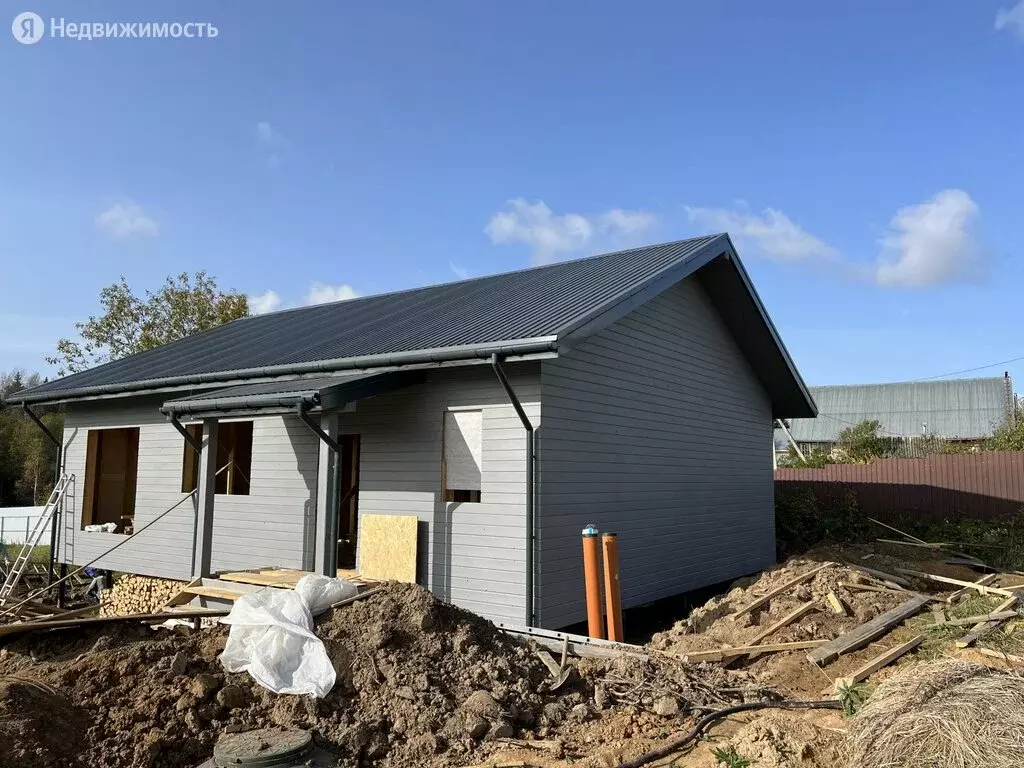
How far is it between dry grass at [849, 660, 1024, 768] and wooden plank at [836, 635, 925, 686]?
1.85 metres

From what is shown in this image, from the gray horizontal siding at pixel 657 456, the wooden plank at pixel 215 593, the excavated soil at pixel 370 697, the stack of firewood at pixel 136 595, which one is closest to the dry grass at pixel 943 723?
the excavated soil at pixel 370 697

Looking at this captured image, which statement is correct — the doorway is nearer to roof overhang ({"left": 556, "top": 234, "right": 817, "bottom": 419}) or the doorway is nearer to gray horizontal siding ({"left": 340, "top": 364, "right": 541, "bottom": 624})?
Answer: gray horizontal siding ({"left": 340, "top": 364, "right": 541, "bottom": 624})

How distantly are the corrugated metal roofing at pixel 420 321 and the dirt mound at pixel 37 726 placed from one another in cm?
519

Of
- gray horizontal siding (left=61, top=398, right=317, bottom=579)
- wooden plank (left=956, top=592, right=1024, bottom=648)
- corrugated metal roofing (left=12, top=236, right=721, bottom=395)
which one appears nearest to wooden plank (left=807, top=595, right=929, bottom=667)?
wooden plank (left=956, top=592, right=1024, bottom=648)

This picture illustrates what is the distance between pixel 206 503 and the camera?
425 inches

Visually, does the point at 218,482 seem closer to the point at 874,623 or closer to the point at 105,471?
the point at 105,471

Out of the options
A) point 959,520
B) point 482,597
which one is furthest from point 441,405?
point 959,520

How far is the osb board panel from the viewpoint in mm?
9711

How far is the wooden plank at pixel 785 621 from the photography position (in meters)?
8.18

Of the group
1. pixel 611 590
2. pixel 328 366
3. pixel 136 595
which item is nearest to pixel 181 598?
pixel 328 366

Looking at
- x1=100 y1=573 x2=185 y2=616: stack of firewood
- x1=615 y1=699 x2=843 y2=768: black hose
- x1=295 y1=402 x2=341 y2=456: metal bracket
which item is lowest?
x1=100 y1=573 x2=185 y2=616: stack of firewood

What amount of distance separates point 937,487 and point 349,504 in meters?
14.8

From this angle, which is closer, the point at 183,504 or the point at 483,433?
the point at 483,433

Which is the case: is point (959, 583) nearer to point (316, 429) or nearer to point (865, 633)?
point (865, 633)
